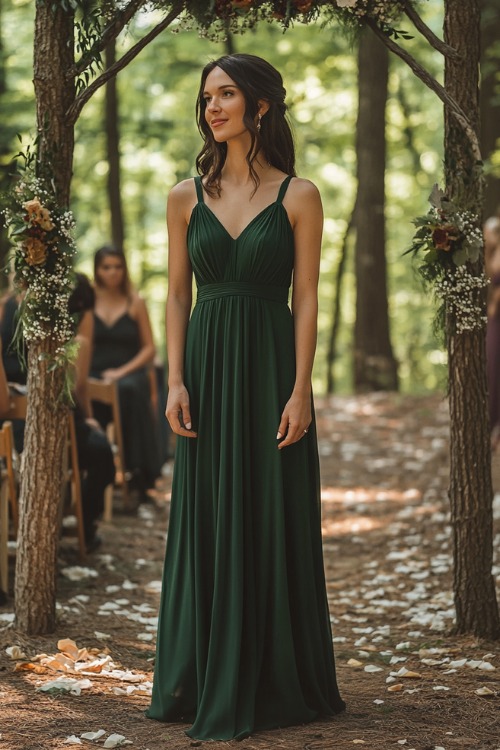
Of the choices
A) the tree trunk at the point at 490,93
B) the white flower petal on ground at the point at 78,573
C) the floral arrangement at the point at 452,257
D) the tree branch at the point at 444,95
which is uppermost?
the tree trunk at the point at 490,93

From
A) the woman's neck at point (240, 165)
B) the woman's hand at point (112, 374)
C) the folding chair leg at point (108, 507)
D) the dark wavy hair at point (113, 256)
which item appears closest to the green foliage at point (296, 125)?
the dark wavy hair at point (113, 256)

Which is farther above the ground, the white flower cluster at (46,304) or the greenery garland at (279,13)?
the greenery garland at (279,13)

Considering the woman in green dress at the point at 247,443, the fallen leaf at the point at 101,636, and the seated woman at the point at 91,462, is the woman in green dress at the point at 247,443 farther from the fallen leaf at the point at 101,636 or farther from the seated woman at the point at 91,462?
the seated woman at the point at 91,462

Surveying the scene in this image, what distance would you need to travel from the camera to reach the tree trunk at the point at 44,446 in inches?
192

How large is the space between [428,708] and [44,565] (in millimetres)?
2015

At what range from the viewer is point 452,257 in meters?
4.73

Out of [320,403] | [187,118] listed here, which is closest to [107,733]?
[320,403]

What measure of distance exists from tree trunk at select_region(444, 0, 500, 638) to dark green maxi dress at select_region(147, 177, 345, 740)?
4.17ft

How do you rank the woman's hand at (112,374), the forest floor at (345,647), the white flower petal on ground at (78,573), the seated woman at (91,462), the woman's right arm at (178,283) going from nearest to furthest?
the forest floor at (345,647)
the woman's right arm at (178,283)
the white flower petal on ground at (78,573)
the seated woman at (91,462)
the woman's hand at (112,374)

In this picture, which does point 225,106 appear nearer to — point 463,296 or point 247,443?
point 247,443

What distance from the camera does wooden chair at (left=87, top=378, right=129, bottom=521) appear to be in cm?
796

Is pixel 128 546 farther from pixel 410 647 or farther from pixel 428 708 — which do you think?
pixel 428 708

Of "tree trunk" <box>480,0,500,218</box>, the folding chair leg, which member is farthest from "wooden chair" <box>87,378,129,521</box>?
"tree trunk" <box>480,0,500,218</box>

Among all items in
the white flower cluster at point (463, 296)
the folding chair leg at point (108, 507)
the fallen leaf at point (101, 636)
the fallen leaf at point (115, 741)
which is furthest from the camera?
the folding chair leg at point (108, 507)
